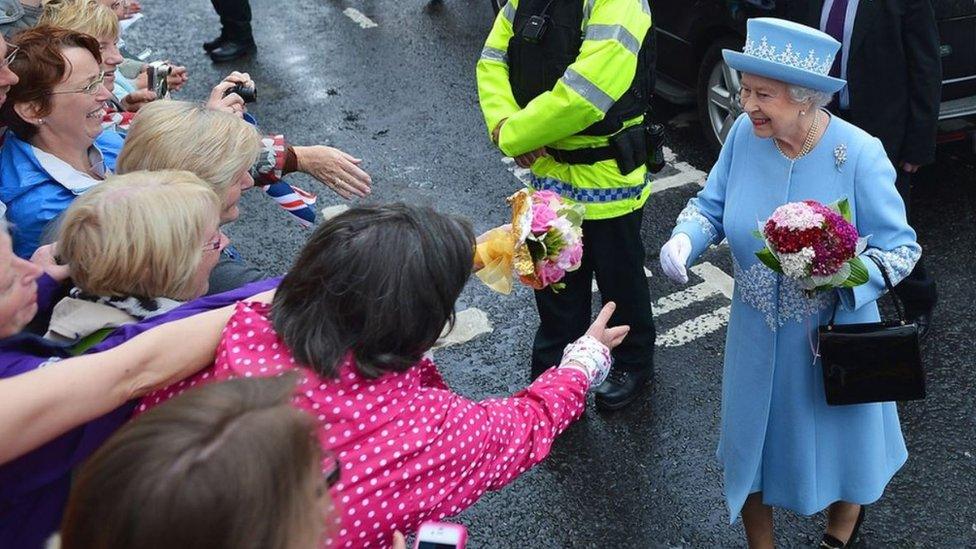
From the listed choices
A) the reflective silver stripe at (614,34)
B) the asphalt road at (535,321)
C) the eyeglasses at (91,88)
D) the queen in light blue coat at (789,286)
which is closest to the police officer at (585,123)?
the reflective silver stripe at (614,34)

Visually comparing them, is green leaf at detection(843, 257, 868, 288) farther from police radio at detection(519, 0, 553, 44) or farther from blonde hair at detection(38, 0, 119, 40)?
blonde hair at detection(38, 0, 119, 40)

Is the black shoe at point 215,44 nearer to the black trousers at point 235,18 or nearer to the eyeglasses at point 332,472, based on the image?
the black trousers at point 235,18

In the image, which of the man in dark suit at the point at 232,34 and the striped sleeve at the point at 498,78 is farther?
the man in dark suit at the point at 232,34

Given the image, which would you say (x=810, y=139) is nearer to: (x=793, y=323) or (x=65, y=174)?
(x=793, y=323)

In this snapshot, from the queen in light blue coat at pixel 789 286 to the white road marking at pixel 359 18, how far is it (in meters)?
6.03

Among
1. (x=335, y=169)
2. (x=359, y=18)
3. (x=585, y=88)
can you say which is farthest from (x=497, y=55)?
(x=359, y=18)

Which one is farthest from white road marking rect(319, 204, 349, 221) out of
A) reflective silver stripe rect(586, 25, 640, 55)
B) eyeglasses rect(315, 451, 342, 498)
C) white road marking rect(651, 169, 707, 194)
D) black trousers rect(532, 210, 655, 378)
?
eyeglasses rect(315, 451, 342, 498)

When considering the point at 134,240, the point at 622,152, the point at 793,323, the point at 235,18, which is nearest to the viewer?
the point at 134,240

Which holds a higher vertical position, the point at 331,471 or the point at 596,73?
the point at 331,471

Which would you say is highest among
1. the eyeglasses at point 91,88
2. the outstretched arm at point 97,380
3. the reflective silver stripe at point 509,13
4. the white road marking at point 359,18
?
the outstretched arm at point 97,380

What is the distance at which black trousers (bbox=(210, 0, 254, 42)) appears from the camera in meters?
7.63

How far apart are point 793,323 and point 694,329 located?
1.61 meters

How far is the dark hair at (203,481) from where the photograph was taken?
1.12 m

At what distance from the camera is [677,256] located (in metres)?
2.80
